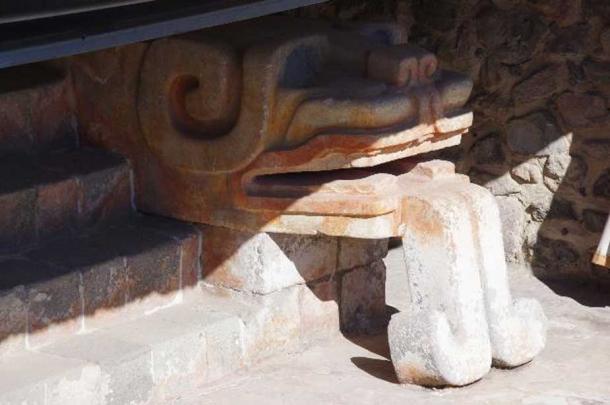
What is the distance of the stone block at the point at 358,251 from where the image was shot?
5273 mm

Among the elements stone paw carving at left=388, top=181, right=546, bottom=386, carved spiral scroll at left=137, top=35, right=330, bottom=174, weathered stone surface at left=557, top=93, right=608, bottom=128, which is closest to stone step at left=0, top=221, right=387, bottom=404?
carved spiral scroll at left=137, top=35, right=330, bottom=174

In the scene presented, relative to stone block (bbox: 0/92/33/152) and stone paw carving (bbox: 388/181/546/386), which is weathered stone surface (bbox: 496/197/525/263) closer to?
stone paw carving (bbox: 388/181/546/386)

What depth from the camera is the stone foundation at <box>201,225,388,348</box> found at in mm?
4984

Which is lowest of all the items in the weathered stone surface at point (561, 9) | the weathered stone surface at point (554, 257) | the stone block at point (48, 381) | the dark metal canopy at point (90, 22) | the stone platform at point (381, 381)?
the stone platform at point (381, 381)

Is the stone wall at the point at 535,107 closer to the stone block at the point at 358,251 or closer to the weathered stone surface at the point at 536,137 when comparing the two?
the weathered stone surface at the point at 536,137

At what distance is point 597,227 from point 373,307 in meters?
1.26

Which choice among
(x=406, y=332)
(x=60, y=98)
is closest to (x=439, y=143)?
(x=406, y=332)

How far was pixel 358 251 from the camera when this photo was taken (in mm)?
5344

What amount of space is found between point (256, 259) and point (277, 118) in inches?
21.8

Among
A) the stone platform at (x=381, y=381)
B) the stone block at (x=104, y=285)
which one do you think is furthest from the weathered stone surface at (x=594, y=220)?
the stone block at (x=104, y=285)

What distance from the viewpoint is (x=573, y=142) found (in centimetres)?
617

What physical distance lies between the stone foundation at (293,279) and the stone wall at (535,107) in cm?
119

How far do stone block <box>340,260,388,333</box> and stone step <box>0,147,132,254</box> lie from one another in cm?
88

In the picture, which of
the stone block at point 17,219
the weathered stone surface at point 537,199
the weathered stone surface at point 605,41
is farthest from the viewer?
the weathered stone surface at point 537,199
